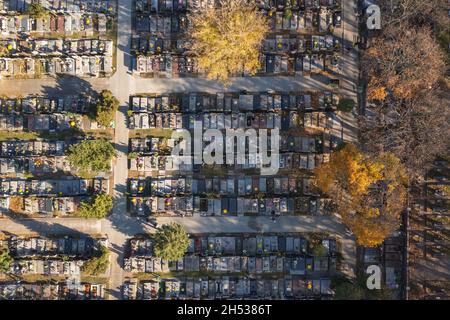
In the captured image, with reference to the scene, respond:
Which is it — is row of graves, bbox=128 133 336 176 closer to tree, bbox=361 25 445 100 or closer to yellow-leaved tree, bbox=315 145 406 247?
yellow-leaved tree, bbox=315 145 406 247

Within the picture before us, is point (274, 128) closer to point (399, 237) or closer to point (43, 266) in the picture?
point (399, 237)

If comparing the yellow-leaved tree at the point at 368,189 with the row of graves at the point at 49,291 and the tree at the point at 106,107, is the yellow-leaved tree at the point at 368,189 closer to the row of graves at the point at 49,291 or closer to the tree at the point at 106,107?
the tree at the point at 106,107

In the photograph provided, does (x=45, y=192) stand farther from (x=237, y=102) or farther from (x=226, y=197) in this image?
(x=237, y=102)

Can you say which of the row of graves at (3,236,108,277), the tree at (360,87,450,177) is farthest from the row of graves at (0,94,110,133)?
the tree at (360,87,450,177)

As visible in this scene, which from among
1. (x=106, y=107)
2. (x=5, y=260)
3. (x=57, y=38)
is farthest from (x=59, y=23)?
(x=5, y=260)

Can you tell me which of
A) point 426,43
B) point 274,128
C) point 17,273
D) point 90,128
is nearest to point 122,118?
point 90,128

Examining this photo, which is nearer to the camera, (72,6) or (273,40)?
(273,40)
